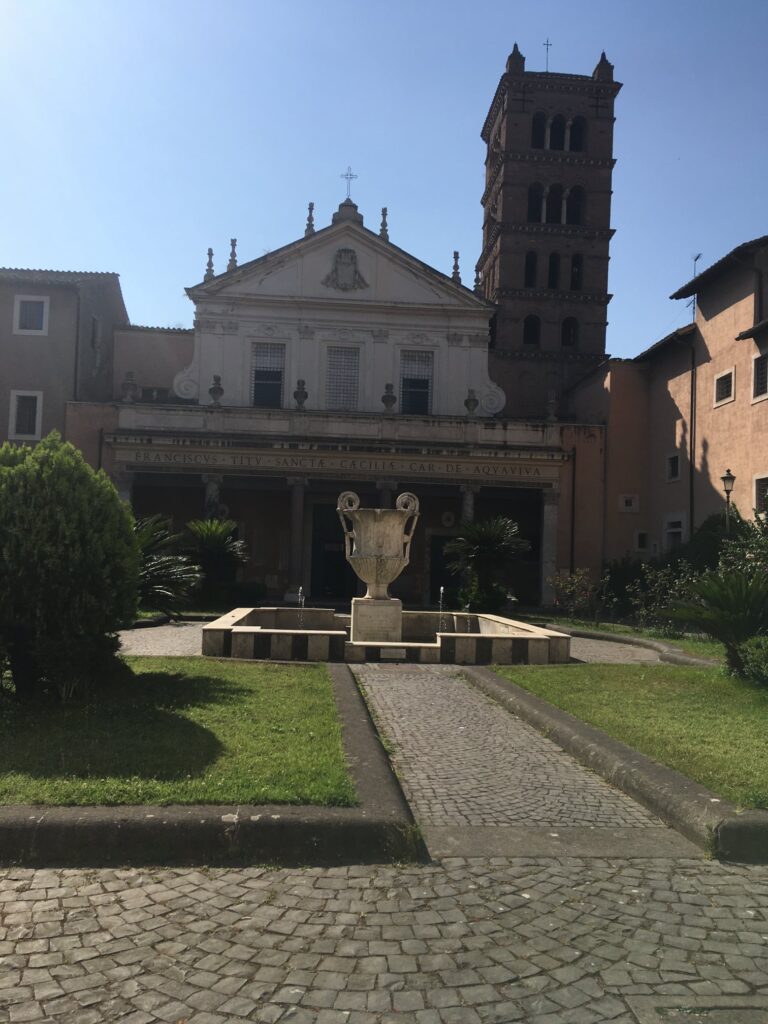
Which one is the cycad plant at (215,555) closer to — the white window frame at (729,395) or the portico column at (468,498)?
the portico column at (468,498)

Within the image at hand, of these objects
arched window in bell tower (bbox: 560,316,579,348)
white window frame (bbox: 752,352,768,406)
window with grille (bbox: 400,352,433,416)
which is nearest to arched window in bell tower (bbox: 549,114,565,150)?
arched window in bell tower (bbox: 560,316,579,348)

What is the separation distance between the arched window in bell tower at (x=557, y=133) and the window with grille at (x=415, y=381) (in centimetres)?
1730

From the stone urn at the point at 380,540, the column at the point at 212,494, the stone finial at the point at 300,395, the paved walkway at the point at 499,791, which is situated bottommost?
the paved walkway at the point at 499,791

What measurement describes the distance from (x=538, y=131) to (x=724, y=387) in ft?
76.9

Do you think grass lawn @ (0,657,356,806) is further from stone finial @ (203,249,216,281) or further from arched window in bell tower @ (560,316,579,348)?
arched window in bell tower @ (560,316,579,348)

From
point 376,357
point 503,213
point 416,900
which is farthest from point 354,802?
point 503,213

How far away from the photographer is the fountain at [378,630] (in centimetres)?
1128

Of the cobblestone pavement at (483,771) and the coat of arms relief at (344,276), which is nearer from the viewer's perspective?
the cobblestone pavement at (483,771)

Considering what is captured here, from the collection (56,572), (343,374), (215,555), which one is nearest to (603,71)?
(343,374)

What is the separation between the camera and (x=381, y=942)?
3.34m

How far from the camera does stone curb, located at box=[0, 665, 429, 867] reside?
13.5 feet

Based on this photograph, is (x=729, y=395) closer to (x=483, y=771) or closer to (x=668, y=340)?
(x=668, y=340)

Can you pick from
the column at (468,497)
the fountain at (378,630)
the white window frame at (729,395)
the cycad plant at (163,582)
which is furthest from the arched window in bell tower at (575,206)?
the cycad plant at (163,582)

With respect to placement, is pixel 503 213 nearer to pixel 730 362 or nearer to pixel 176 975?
pixel 730 362
